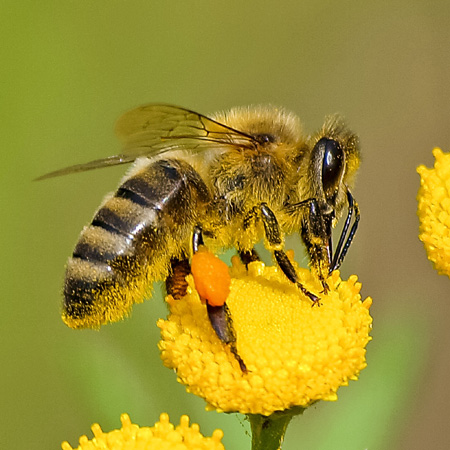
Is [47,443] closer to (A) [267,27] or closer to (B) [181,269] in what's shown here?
(B) [181,269]

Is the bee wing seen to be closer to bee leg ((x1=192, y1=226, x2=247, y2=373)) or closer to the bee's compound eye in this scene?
the bee's compound eye

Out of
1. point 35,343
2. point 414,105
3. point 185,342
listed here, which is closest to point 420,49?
point 414,105

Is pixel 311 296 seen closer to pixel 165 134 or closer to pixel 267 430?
pixel 267 430

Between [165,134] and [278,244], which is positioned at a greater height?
[165,134]

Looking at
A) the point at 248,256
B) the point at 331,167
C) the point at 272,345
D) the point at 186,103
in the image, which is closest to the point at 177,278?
the point at 248,256

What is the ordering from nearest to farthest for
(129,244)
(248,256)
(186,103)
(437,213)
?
(129,244) → (437,213) → (248,256) → (186,103)

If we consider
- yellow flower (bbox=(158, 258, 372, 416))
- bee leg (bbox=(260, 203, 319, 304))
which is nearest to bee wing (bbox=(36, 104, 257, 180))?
bee leg (bbox=(260, 203, 319, 304))

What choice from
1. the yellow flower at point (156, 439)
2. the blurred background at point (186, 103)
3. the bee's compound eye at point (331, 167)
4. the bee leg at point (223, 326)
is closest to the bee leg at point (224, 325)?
the bee leg at point (223, 326)

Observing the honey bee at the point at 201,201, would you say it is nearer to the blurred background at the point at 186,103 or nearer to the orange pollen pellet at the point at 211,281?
the orange pollen pellet at the point at 211,281
